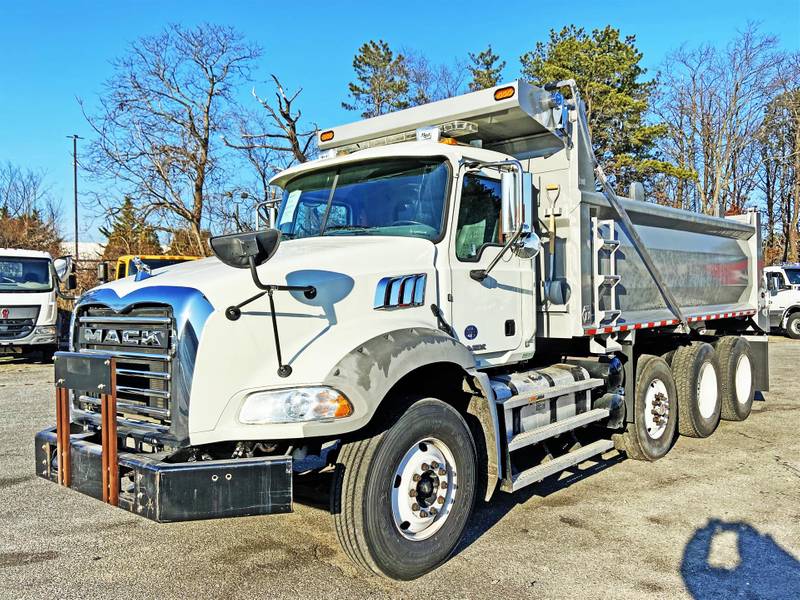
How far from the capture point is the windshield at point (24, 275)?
14.4 metres

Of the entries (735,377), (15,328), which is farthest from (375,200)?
(15,328)

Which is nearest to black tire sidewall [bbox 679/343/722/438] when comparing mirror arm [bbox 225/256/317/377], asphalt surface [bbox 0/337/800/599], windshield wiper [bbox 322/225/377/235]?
asphalt surface [bbox 0/337/800/599]

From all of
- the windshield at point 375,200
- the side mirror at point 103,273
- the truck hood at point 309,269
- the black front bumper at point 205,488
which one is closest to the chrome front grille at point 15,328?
the side mirror at point 103,273

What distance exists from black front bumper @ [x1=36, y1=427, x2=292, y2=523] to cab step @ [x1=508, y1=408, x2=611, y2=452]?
1797mm

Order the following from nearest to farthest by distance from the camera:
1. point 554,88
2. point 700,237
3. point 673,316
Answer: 1. point 554,88
2. point 673,316
3. point 700,237

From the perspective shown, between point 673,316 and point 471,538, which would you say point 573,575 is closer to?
point 471,538

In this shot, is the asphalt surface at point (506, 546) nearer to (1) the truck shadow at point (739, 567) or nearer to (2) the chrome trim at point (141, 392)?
(1) the truck shadow at point (739, 567)

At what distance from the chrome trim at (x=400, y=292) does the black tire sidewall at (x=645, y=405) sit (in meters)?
3.12

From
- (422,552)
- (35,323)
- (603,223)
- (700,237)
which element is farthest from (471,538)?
(35,323)

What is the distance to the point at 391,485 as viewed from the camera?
3764 millimetres

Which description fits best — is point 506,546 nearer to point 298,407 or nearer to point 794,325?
point 298,407

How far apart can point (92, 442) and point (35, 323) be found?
1200cm

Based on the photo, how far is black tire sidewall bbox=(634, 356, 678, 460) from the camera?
637 cm

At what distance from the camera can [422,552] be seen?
3906 millimetres
